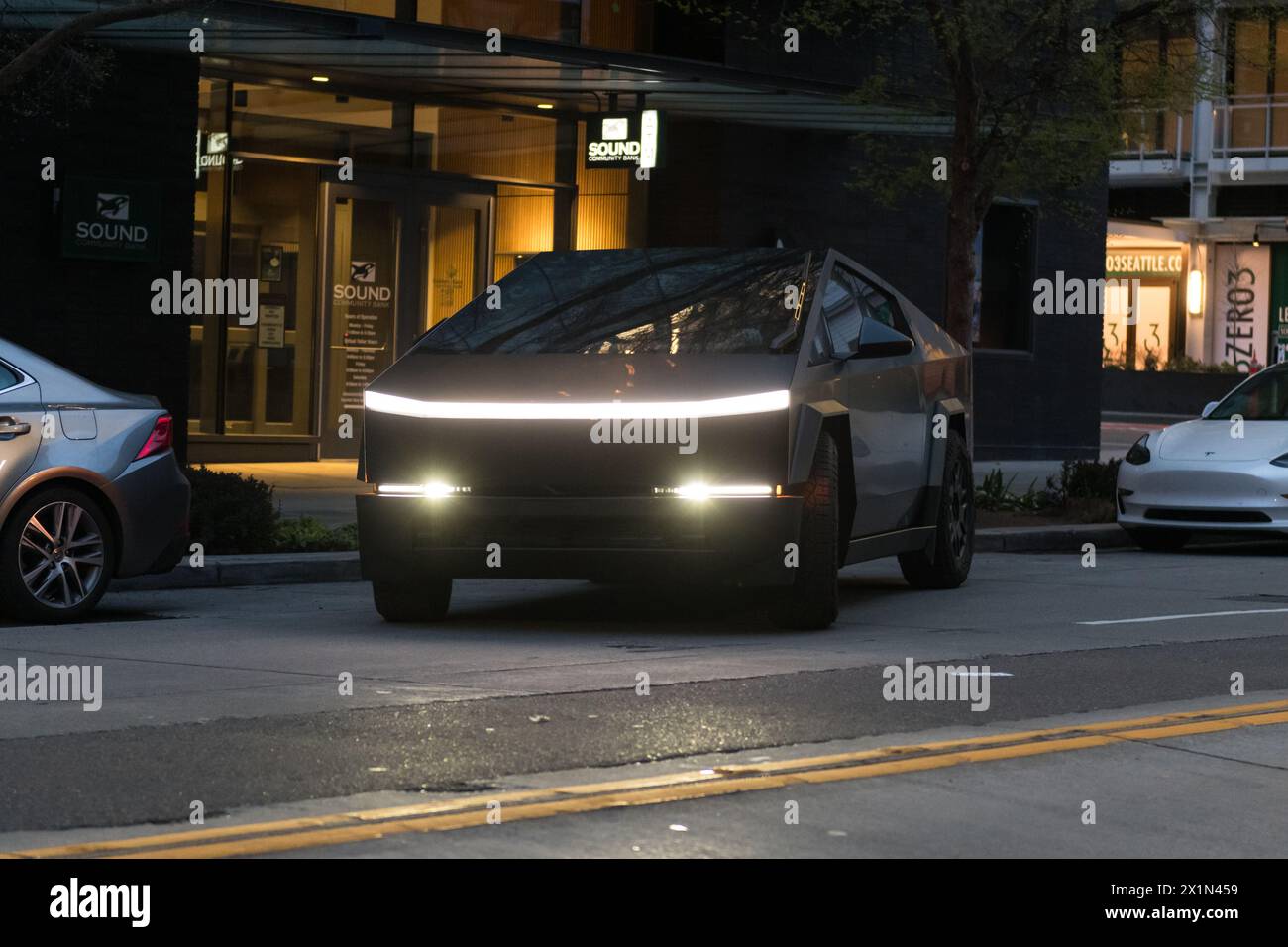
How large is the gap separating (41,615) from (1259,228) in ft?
149

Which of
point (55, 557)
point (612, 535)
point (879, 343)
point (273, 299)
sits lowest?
point (55, 557)

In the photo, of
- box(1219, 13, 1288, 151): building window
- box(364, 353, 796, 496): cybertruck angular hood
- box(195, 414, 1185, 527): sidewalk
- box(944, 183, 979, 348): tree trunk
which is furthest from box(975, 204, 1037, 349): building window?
box(1219, 13, 1288, 151): building window

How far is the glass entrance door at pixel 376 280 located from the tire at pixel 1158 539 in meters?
8.48

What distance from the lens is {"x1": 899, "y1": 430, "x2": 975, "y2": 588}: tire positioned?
12.6 m

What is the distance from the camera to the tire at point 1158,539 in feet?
55.3

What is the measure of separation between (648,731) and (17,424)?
4.44m

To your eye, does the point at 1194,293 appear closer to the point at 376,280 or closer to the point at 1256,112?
the point at 1256,112

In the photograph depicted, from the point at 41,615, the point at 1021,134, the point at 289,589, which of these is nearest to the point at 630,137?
the point at 1021,134

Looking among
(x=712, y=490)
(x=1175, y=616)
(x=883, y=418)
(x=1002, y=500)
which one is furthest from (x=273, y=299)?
(x=712, y=490)

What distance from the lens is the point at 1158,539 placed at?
17.2 m
